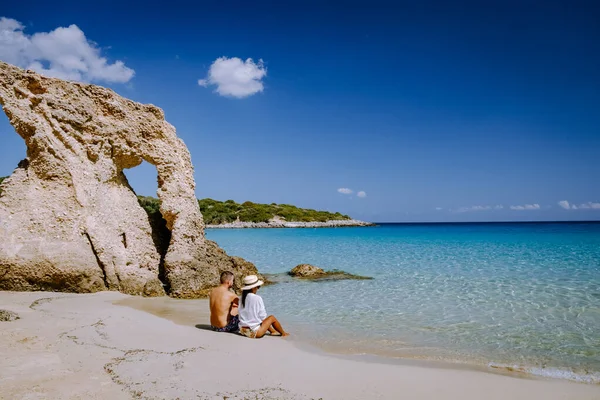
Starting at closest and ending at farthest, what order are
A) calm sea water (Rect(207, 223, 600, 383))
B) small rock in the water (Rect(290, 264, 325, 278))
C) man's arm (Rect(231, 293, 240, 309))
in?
calm sea water (Rect(207, 223, 600, 383)), man's arm (Rect(231, 293, 240, 309)), small rock in the water (Rect(290, 264, 325, 278))

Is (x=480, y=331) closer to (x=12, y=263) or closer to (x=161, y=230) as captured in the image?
(x=161, y=230)

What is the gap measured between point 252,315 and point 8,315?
12.4 ft

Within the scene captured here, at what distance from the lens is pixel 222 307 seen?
6.77m

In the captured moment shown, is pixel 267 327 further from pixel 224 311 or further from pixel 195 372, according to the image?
pixel 195 372

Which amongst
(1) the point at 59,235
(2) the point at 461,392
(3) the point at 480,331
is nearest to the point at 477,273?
(3) the point at 480,331

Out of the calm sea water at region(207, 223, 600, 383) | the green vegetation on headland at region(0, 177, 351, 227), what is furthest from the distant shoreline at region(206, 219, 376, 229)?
the calm sea water at region(207, 223, 600, 383)

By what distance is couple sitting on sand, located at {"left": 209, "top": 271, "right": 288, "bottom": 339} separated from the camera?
6.46 meters

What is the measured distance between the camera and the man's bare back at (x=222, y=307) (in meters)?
6.74

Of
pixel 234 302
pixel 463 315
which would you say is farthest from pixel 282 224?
pixel 234 302

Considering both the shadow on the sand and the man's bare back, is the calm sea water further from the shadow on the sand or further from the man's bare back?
the shadow on the sand

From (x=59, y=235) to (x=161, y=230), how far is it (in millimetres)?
2984

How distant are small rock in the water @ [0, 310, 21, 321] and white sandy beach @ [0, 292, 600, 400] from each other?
0.11 meters

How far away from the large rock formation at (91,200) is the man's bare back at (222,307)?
345 centimetres

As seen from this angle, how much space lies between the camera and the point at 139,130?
35.2ft
